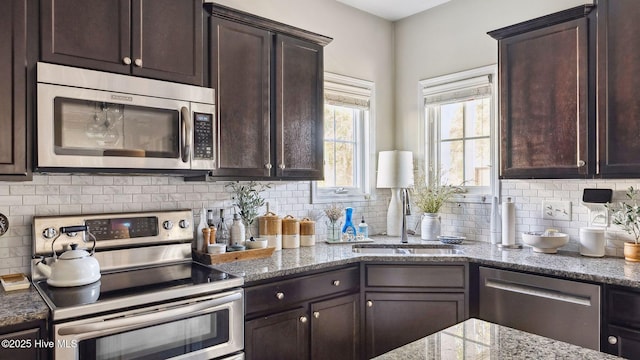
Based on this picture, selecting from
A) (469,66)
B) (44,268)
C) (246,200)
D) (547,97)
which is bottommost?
(44,268)

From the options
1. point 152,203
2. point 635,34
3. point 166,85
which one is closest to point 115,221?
point 152,203

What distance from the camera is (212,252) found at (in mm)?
2451

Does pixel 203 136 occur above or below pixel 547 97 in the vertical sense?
below

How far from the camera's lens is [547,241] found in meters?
2.64

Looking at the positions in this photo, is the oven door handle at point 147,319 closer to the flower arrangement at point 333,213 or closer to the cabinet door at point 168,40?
the cabinet door at point 168,40

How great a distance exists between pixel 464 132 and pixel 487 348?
8.12ft

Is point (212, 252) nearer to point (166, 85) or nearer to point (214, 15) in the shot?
point (166, 85)

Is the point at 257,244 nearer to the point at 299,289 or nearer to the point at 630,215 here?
the point at 299,289

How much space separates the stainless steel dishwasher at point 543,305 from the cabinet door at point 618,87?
0.69 metres

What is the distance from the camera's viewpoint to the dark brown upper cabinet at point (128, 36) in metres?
1.88

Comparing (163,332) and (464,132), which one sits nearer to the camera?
(163,332)

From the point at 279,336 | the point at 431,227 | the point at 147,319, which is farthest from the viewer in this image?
the point at 431,227

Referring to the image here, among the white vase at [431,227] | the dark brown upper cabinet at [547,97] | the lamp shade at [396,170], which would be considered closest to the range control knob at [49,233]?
the lamp shade at [396,170]

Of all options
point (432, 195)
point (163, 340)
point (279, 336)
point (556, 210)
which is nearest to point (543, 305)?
point (556, 210)
